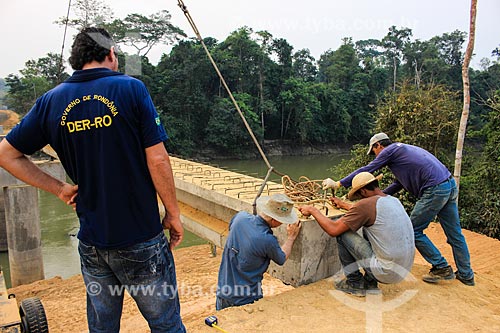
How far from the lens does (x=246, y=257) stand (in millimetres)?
3383

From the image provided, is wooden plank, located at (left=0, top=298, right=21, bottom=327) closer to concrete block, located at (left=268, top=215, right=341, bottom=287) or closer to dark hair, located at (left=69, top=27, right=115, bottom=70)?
concrete block, located at (left=268, top=215, right=341, bottom=287)

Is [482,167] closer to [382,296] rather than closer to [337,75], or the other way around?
[382,296]

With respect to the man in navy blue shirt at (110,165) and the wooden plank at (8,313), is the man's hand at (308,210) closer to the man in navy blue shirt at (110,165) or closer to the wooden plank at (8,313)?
the man in navy blue shirt at (110,165)

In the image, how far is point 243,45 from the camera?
35500 millimetres

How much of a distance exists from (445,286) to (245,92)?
3413cm

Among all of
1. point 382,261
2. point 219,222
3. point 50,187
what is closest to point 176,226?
point 50,187

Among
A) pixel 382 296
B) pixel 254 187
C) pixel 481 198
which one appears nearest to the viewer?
pixel 382 296

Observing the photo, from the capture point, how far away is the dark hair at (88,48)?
2.03m

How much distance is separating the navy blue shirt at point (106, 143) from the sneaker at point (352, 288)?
240cm

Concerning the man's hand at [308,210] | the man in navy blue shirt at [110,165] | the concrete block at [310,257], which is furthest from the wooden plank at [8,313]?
the man's hand at [308,210]

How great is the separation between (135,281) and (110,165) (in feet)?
2.11

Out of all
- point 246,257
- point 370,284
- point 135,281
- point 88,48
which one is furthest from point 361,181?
point 88,48

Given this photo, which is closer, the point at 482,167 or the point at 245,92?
the point at 482,167

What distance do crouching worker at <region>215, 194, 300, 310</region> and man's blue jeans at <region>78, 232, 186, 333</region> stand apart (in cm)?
115
